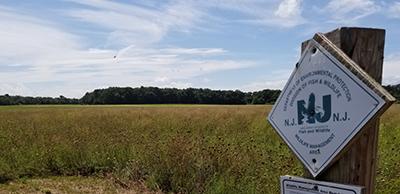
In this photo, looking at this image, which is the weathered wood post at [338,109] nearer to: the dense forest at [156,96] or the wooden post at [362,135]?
the wooden post at [362,135]

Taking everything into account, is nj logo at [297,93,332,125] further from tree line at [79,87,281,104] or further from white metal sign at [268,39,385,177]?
tree line at [79,87,281,104]

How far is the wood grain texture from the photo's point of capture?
155 cm

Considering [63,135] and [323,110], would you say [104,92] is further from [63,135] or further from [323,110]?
[323,110]

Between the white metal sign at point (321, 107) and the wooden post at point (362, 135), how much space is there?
2.9 inches

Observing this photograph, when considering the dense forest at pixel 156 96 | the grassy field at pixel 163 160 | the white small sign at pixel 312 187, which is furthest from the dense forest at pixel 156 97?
the white small sign at pixel 312 187

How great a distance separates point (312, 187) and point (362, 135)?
394 mm

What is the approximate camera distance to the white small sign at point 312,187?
157cm

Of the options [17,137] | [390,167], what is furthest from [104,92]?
[390,167]

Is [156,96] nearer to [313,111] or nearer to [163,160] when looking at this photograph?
[163,160]

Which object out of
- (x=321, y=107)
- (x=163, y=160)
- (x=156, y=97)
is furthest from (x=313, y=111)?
(x=156, y=97)

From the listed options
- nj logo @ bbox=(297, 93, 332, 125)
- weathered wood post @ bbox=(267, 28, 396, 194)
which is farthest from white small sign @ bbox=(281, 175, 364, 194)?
nj logo @ bbox=(297, 93, 332, 125)

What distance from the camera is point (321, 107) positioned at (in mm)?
1661

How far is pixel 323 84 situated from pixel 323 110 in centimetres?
13

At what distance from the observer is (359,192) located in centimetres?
152
